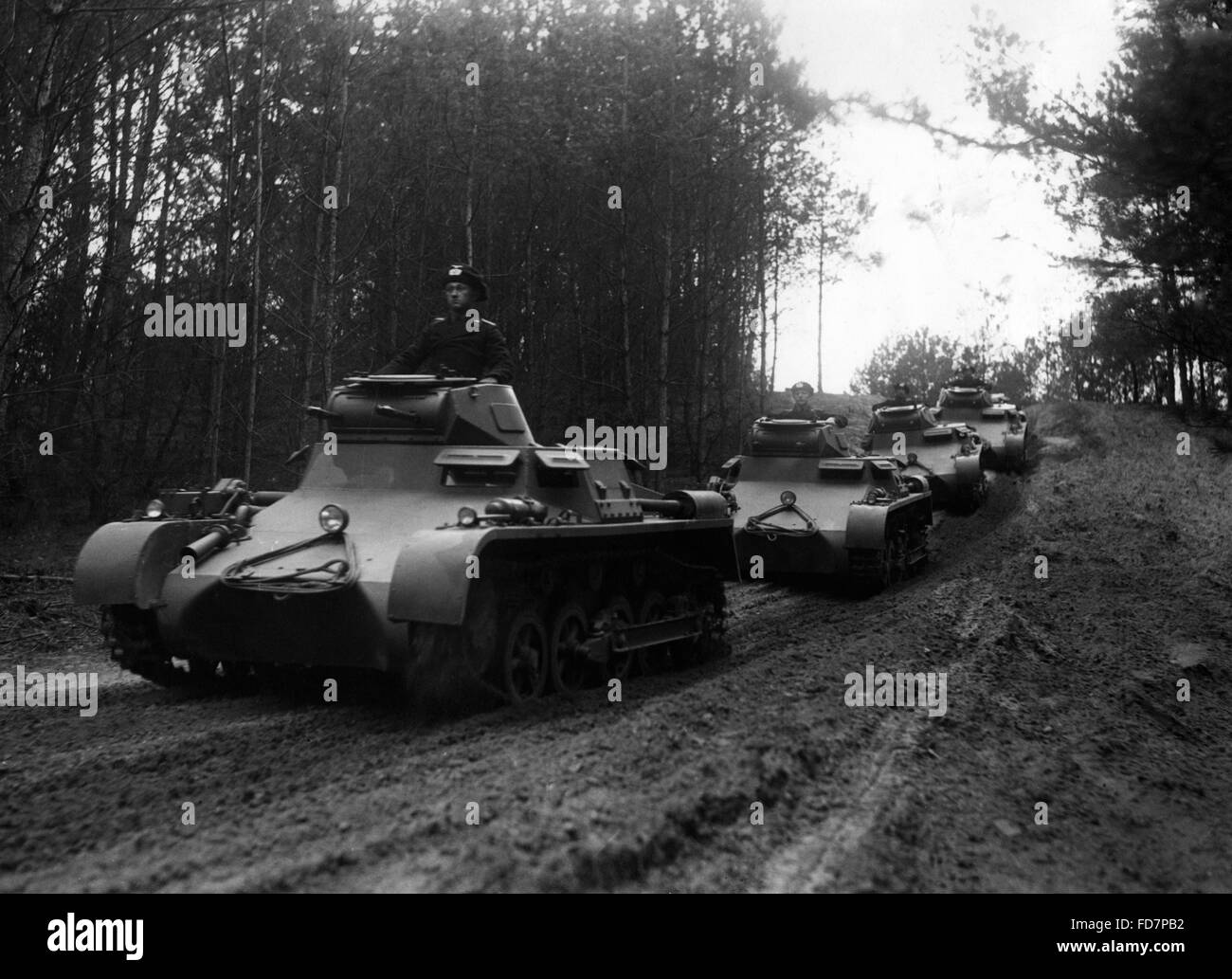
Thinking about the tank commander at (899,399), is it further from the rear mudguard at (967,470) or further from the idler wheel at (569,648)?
the idler wheel at (569,648)

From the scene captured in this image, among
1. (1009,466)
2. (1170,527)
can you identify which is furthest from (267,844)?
(1009,466)

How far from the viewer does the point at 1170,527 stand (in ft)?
54.4

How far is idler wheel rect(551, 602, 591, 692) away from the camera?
7699mm

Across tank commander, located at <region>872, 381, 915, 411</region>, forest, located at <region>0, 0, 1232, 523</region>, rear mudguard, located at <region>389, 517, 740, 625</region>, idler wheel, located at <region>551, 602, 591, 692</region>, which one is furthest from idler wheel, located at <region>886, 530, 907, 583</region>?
rear mudguard, located at <region>389, 517, 740, 625</region>

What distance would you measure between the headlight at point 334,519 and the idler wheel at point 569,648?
1519 mm

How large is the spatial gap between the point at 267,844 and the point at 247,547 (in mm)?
3446

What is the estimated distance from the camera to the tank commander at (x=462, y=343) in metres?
9.37

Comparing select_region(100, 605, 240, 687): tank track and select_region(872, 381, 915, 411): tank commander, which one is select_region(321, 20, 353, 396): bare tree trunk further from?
select_region(872, 381, 915, 411): tank commander

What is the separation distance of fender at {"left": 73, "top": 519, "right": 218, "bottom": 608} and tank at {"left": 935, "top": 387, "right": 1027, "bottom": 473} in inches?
746

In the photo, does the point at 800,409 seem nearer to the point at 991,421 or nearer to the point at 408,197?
the point at 408,197

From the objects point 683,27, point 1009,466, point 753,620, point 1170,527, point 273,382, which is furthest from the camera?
point 1009,466

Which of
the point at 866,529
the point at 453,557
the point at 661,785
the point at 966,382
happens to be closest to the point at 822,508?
the point at 866,529

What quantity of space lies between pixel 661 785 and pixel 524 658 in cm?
229
